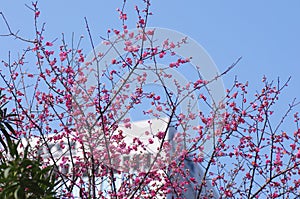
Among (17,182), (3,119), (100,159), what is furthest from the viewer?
(100,159)

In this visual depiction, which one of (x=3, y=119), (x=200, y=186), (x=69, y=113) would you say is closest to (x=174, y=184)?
(x=200, y=186)

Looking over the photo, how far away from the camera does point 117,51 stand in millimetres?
6289

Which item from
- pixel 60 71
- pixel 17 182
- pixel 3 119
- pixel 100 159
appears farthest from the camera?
pixel 60 71

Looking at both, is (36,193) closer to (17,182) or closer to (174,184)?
(17,182)

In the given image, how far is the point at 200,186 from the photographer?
603cm

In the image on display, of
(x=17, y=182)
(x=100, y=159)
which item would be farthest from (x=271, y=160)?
(x=17, y=182)

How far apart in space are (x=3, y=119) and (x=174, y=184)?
230 cm

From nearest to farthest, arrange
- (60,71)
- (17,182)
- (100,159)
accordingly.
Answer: (17,182), (100,159), (60,71)

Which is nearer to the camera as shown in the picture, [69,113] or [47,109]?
[69,113]

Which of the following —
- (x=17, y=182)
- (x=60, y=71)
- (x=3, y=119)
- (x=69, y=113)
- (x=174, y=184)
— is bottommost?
(x=17, y=182)

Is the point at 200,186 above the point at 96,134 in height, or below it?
below

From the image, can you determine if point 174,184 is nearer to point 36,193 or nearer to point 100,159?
point 100,159

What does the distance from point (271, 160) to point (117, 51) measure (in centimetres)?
200

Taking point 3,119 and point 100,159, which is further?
point 100,159
